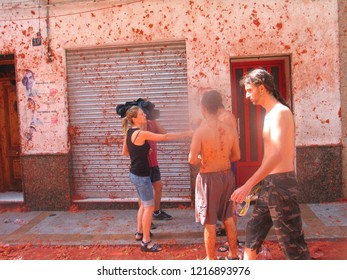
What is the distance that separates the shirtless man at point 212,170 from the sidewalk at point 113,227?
1.12 metres

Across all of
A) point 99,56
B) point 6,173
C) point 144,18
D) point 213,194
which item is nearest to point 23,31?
point 99,56

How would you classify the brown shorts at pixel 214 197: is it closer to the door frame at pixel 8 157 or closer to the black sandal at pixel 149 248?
the black sandal at pixel 149 248

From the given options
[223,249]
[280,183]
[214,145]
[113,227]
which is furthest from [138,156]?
[280,183]

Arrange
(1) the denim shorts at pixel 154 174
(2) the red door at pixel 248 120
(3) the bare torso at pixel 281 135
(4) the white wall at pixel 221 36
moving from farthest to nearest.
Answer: (2) the red door at pixel 248 120
(4) the white wall at pixel 221 36
(1) the denim shorts at pixel 154 174
(3) the bare torso at pixel 281 135

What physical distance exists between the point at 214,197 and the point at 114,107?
3.52 m

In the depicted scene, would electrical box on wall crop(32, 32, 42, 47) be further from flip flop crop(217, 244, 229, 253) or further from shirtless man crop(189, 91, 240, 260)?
flip flop crop(217, 244, 229, 253)

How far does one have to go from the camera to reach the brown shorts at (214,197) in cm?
370

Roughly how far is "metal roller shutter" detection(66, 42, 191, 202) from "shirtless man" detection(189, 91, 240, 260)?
2659mm

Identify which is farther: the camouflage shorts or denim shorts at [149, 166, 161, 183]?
denim shorts at [149, 166, 161, 183]

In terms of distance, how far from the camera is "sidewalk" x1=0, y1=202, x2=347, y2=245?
495 cm

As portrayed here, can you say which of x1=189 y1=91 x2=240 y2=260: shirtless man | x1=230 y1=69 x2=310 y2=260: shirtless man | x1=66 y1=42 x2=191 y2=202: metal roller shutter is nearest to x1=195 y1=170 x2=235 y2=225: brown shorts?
x1=189 y1=91 x2=240 y2=260: shirtless man

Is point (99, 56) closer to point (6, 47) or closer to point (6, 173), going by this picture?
point (6, 47)

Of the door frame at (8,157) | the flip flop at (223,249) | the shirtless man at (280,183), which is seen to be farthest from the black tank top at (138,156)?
the door frame at (8,157)

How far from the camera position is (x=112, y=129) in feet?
21.9
